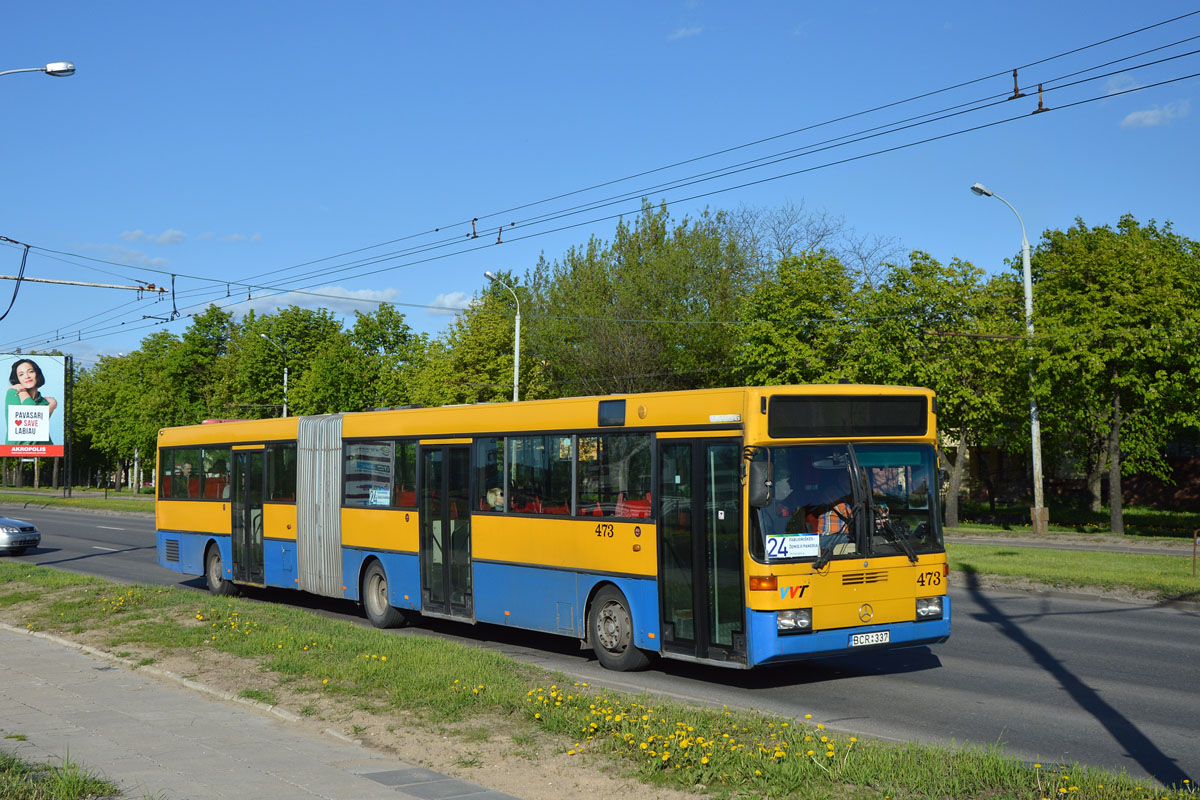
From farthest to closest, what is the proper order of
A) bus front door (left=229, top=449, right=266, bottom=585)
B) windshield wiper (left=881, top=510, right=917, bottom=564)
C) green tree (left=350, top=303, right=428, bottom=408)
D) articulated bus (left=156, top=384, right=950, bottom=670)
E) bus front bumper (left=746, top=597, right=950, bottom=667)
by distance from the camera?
green tree (left=350, top=303, right=428, bottom=408) → bus front door (left=229, top=449, right=266, bottom=585) → windshield wiper (left=881, top=510, right=917, bottom=564) → articulated bus (left=156, top=384, right=950, bottom=670) → bus front bumper (left=746, top=597, right=950, bottom=667)

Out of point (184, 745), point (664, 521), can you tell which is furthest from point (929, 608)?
point (184, 745)

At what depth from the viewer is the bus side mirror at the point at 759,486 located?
1017 centimetres

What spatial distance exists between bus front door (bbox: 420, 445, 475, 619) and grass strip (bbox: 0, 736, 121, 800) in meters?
7.41

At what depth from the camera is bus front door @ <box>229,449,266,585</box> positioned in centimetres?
1909

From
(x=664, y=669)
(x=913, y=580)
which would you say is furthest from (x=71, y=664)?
(x=913, y=580)

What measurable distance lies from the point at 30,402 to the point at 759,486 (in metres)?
54.5

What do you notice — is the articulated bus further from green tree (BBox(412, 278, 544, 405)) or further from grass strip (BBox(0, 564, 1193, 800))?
green tree (BBox(412, 278, 544, 405))

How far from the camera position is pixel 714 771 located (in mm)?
6992

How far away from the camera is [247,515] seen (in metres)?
19.4

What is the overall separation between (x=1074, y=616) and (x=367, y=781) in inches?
470

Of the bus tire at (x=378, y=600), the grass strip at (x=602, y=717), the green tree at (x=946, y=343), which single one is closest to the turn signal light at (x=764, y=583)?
the grass strip at (x=602, y=717)

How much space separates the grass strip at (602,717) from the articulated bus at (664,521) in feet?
4.33

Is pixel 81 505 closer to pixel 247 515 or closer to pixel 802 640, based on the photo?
pixel 247 515

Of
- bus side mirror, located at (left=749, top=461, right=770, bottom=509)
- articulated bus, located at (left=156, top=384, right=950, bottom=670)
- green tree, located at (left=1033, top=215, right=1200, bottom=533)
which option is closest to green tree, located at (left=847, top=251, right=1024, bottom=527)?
green tree, located at (left=1033, top=215, right=1200, bottom=533)
